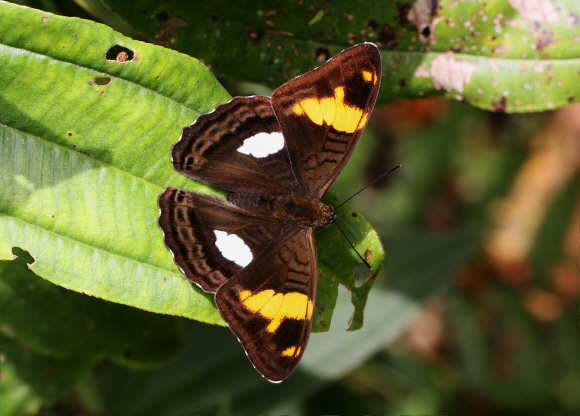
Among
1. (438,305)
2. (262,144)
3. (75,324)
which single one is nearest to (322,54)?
(262,144)

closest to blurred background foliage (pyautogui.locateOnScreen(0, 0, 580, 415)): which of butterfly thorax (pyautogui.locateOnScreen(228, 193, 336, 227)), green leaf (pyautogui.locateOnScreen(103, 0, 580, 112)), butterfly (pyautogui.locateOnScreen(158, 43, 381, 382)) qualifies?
green leaf (pyautogui.locateOnScreen(103, 0, 580, 112))

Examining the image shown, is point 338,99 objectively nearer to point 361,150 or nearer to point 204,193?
point 204,193

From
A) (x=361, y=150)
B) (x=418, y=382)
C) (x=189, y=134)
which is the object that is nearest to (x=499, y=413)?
(x=418, y=382)

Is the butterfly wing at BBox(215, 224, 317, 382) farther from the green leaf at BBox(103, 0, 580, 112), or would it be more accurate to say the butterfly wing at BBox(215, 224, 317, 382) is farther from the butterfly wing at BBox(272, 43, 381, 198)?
the green leaf at BBox(103, 0, 580, 112)

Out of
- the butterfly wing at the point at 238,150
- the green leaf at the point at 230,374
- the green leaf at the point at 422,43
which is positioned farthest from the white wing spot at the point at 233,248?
the green leaf at the point at 230,374

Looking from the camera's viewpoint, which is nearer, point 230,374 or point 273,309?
point 273,309

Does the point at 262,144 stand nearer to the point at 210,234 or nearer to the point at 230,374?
the point at 210,234
